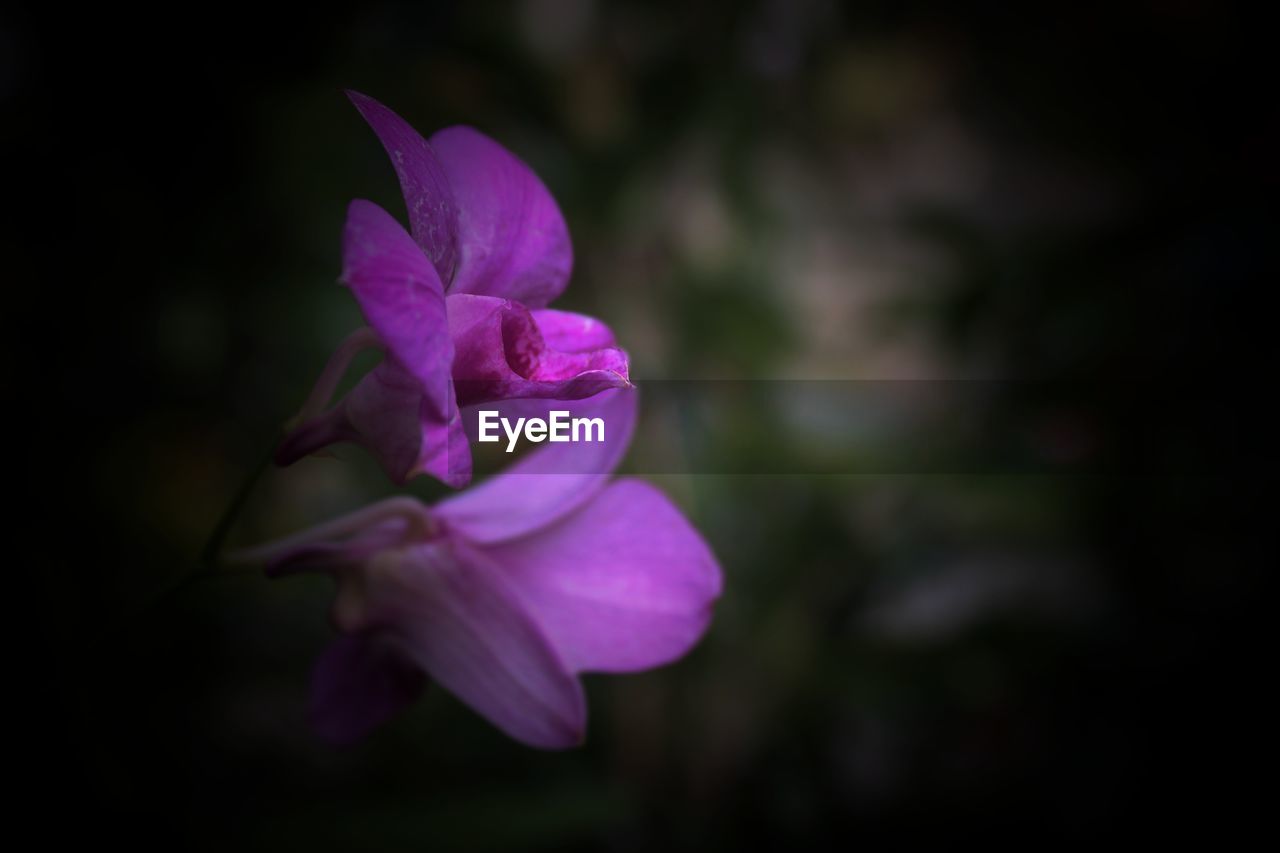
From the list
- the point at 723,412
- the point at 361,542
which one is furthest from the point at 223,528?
the point at 723,412

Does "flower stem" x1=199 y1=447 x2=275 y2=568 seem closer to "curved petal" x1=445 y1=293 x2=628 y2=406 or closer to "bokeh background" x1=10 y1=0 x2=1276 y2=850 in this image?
"curved petal" x1=445 y1=293 x2=628 y2=406

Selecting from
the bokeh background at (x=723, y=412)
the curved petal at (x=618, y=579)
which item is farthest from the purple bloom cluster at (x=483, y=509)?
the bokeh background at (x=723, y=412)

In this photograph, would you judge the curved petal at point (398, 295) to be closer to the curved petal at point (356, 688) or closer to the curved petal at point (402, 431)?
the curved petal at point (402, 431)

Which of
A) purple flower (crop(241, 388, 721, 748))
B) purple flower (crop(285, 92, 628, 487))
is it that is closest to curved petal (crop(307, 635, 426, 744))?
purple flower (crop(241, 388, 721, 748))

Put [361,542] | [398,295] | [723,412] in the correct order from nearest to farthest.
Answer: [398,295] < [361,542] < [723,412]

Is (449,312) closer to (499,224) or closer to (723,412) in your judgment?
(499,224)

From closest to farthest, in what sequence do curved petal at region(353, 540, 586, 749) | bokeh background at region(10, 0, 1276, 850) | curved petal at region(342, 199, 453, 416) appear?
curved petal at region(342, 199, 453, 416) → curved petal at region(353, 540, 586, 749) → bokeh background at region(10, 0, 1276, 850)

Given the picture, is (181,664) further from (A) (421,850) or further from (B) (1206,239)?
(B) (1206,239)

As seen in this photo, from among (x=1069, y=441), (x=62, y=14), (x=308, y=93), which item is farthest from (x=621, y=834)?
(x=62, y=14)
